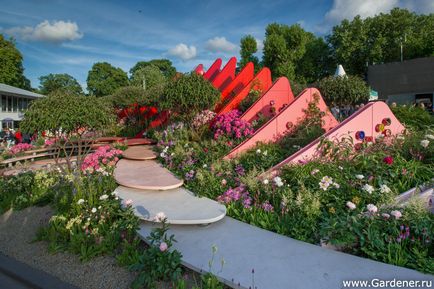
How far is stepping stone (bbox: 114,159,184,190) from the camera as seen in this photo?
4.91 meters

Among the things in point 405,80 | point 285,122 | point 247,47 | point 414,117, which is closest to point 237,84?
point 285,122

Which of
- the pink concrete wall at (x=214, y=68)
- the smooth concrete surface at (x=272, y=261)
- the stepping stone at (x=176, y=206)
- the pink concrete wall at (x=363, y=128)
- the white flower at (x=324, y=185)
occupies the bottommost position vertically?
the smooth concrete surface at (x=272, y=261)

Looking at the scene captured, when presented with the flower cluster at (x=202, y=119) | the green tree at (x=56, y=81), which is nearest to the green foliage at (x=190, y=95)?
the flower cluster at (x=202, y=119)

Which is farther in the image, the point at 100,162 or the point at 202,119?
the point at 202,119

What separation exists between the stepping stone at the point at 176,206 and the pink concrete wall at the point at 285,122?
1.89m

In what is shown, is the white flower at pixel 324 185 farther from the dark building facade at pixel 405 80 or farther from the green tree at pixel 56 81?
the green tree at pixel 56 81

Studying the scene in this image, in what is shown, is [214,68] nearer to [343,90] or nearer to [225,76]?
[225,76]

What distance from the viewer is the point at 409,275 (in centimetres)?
263

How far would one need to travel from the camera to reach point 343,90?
948 cm

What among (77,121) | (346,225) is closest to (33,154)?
(77,121)

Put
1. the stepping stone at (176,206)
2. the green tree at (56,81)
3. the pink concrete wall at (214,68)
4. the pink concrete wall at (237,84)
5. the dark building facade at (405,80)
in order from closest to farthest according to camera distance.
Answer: the stepping stone at (176,206), the pink concrete wall at (237,84), the pink concrete wall at (214,68), the dark building facade at (405,80), the green tree at (56,81)

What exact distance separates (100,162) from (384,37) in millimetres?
33715

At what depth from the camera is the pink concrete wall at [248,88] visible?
9328mm

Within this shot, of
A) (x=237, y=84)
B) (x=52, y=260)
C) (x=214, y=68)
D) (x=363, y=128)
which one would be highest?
(x=214, y=68)
